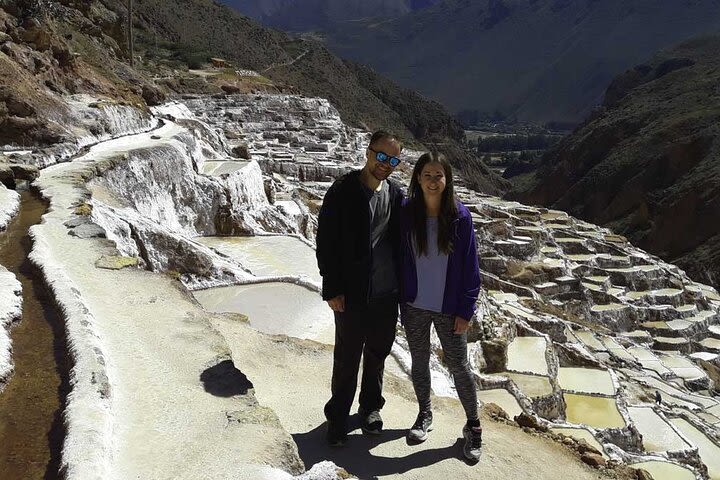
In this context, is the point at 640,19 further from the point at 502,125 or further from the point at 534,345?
the point at 534,345

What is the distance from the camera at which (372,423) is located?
3682 mm

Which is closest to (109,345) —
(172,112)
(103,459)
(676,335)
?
(103,459)

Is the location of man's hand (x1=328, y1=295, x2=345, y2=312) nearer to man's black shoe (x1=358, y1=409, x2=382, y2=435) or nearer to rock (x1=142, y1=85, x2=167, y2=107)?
man's black shoe (x1=358, y1=409, x2=382, y2=435)

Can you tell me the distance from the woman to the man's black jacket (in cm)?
26

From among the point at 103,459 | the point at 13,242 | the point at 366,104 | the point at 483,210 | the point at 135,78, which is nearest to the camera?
the point at 103,459

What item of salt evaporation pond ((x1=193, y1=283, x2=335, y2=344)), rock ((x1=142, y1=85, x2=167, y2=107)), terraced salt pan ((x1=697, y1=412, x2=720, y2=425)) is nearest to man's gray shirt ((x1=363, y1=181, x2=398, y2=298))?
salt evaporation pond ((x1=193, y1=283, x2=335, y2=344))

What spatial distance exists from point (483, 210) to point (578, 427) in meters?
18.9

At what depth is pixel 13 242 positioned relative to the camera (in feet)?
19.5

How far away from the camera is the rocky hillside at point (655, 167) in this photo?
48719 millimetres

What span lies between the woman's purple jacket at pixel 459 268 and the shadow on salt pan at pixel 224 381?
1.14 metres

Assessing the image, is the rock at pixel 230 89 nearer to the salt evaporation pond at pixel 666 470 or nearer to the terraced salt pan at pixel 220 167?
the terraced salt pan at pixel 220 167

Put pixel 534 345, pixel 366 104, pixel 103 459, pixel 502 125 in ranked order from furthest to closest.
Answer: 1. pixel 502 125
2. pixel 366 104
3. pixel 534 345
4. pixel 103 459

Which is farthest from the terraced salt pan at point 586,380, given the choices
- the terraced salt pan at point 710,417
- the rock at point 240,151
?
the rock at point 240,151

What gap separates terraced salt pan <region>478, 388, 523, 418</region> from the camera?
756cm
